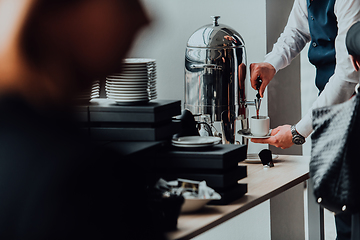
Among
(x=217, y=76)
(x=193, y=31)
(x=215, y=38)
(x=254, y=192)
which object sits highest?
(x=193, y=31)

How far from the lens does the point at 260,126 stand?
1.71m

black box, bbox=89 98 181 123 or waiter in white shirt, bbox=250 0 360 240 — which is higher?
waiter in white shirt, bbox=250 0 360 240

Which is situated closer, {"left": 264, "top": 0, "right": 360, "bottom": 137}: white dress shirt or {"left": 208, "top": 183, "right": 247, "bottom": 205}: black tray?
{"left": 208, "top": 183, "right": 247, "bottom": 205}: black tray

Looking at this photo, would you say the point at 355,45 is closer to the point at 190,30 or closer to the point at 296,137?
the point at 296,137

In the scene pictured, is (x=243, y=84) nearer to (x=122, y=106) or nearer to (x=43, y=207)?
(x=122, y=106)

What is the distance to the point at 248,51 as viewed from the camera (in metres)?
2.32

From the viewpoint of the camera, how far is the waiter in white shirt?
160cm

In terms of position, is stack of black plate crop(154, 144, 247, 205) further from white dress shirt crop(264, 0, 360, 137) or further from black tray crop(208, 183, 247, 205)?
white dress shirt crop(264, 0, 360, 137)

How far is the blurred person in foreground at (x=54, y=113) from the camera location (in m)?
0.19

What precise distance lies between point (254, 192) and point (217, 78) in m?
0.61

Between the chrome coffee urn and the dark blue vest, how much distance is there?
37 cm

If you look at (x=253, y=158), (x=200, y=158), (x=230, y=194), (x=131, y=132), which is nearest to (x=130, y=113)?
(x=131, y=132)

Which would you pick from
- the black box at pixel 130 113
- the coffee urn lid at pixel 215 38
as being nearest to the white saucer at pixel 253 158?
the coffee urn lid at pixel 215 38

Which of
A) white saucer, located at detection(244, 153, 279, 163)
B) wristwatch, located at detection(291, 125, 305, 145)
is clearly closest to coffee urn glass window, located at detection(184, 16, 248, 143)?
white saucer, located at detection(244, 153, 279, 163)
